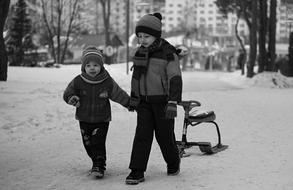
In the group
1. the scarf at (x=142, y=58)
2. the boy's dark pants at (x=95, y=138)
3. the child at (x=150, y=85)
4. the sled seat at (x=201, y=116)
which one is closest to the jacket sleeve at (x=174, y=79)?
the child at (x=150, y=85)

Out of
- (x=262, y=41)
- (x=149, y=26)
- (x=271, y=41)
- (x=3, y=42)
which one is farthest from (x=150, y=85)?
(x=262, y=41)

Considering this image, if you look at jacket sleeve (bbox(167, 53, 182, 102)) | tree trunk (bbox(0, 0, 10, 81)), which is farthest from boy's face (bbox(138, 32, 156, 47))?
tree trunk (bbox(0, 0, 10, 81))

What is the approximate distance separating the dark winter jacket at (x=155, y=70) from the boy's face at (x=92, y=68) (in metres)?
0.46

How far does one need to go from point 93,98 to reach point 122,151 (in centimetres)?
177

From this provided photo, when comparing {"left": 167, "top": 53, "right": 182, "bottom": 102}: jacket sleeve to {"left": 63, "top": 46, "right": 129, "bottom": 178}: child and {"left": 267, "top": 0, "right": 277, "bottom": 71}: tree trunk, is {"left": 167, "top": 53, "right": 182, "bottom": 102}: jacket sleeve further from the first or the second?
{"left": 267, "top": 0, "right": 277, "bottom": 71}: tree trunk

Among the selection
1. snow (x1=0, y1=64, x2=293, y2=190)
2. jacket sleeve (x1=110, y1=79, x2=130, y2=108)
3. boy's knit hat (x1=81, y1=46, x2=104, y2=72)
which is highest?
boy's knit hat (x1=81, y1=46, x2=104, y2=72)

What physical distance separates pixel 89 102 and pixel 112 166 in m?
0.92

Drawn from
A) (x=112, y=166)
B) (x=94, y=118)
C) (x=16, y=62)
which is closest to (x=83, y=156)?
(x=112, y=166)

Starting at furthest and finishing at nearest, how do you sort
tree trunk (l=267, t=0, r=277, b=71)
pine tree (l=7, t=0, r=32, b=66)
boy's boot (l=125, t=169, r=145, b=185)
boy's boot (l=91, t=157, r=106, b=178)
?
1. pine tree (l=7, t=0, r=32, b=66)
2. tree trunk (l=267, t=0, r=277, b=71)
3. boy's boot (l=91, t=157, r=106, b=178)
4. boy's boot (l=125, t=169, r=145, b=185)

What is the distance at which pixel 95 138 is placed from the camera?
6.04 m

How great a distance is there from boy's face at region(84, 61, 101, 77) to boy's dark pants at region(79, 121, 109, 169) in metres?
0.53

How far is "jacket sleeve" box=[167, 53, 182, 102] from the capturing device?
564 centimetres

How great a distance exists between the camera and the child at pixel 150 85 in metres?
5.76

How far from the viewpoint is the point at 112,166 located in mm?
6570
